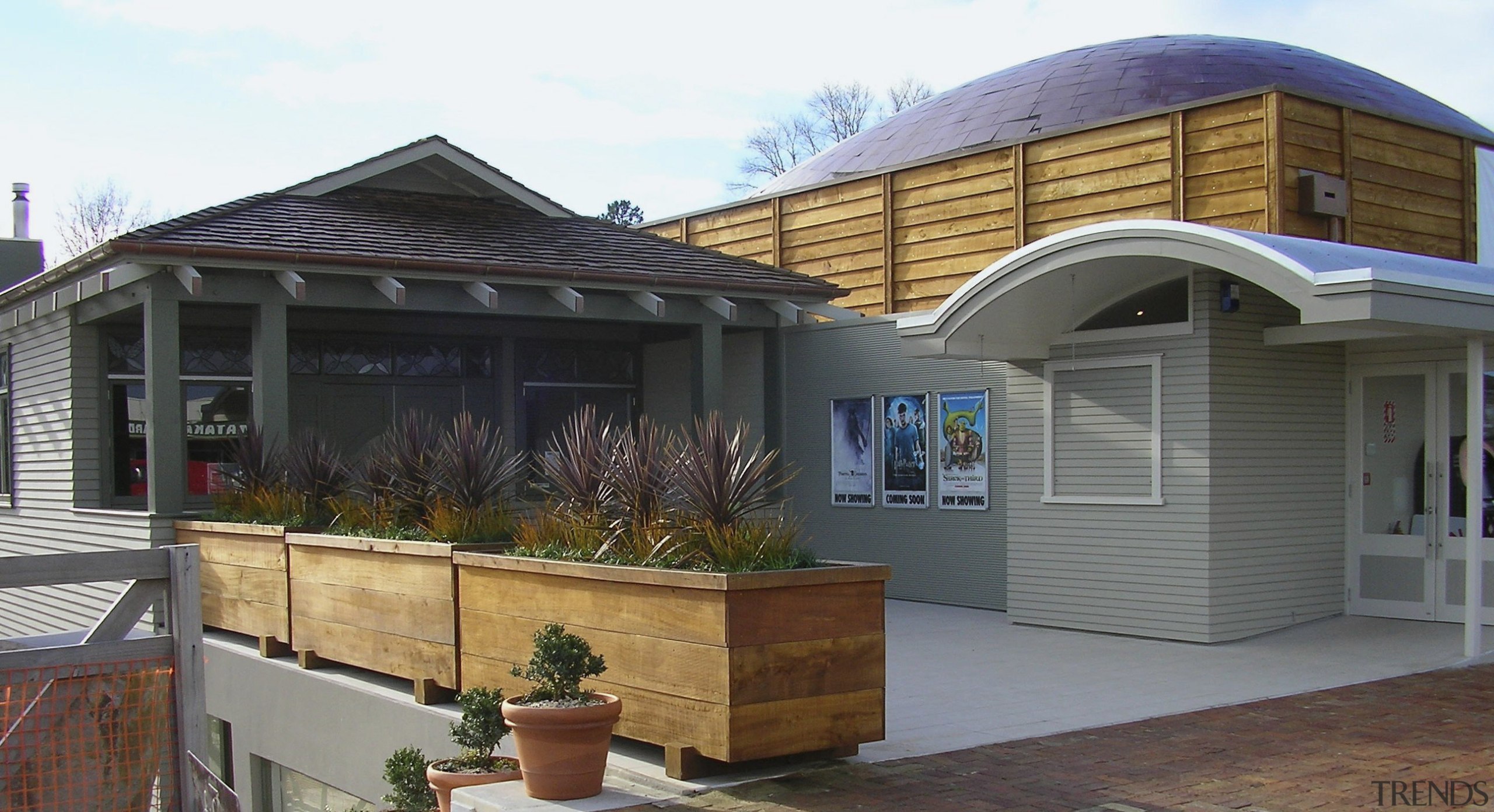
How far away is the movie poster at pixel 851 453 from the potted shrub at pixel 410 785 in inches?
315

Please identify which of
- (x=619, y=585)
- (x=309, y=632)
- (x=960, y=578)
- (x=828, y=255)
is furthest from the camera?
(x=828, y=255)

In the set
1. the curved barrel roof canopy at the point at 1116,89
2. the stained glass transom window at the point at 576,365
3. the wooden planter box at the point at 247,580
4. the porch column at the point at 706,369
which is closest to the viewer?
the wooden planter box at the point at 247,580

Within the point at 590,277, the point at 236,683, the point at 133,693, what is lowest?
the point at 236,683

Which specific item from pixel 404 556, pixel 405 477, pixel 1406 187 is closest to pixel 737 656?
pixel 404 556

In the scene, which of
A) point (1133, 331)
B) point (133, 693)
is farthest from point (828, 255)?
point (133, 693)

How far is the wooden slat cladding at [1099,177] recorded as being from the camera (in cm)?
1325

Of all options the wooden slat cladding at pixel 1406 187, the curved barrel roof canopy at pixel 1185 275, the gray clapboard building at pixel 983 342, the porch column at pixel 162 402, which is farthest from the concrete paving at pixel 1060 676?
the porch column at pixel 162 402

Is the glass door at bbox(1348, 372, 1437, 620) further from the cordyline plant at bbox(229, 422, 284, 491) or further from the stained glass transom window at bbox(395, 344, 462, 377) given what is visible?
the stained glass transom window at bbox(395, 344, 462, 377)

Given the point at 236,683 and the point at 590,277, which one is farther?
the point at 590,277

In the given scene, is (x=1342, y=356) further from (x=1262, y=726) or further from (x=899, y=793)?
(x=899, y=793)

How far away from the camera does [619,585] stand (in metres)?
6.83

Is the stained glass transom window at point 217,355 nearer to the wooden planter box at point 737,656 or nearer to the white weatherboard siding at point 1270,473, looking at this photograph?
the wooden planter box at point 737,656

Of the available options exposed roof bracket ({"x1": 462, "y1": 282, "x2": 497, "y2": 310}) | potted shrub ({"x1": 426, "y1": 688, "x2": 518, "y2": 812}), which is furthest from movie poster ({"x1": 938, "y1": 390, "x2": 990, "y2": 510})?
potted shrub ({"x1": 426, "y1": 688, "x2": 518, "y2": 812})

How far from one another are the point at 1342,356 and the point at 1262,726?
197 inches
